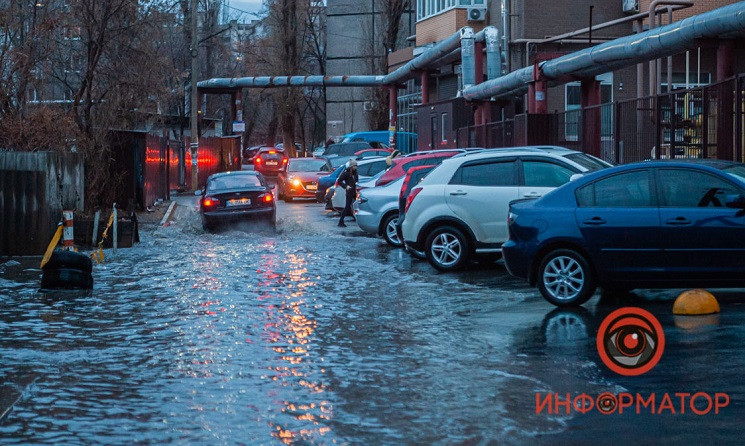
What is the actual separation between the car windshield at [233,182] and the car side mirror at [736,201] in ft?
55.0

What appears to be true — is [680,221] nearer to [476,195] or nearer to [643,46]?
[476,195]

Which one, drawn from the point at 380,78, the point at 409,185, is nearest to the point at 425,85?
the point at 380,78

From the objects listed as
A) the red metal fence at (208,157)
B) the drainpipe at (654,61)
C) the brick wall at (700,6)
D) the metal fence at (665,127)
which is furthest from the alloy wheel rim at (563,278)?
the red metal fence at (208,157)

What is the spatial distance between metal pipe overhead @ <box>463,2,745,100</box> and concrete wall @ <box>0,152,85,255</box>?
12.7 m

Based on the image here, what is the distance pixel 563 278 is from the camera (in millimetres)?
13211

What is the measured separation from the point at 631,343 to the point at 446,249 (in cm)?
768

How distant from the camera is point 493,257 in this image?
1850 centimetres

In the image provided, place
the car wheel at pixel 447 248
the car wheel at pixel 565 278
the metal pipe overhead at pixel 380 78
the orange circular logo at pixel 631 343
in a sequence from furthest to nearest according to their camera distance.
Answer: the metal pipe overhead at pixel 380 78, the car wheel at pixel 447 248, the car wheel at pixel 565 278, the orange circular logo at pixel 631 343

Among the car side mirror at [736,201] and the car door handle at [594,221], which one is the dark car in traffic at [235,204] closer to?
the car door handle at [594,221]

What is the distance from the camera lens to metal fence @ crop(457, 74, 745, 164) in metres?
19.8

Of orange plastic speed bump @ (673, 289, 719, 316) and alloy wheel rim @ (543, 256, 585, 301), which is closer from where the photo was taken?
orange plastic speed bump @ (673, 289, 719, 316)

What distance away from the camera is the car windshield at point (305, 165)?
43.8 meters

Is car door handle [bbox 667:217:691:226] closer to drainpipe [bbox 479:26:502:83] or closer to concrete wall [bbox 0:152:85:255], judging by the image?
concrete wall [bbox 0:152:85:255]

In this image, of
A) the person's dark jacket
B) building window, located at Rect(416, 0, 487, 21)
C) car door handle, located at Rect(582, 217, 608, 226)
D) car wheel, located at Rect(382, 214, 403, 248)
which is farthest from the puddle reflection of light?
building window, located at Rect(416, 0, 487, 21)
